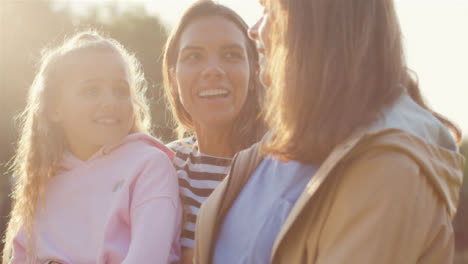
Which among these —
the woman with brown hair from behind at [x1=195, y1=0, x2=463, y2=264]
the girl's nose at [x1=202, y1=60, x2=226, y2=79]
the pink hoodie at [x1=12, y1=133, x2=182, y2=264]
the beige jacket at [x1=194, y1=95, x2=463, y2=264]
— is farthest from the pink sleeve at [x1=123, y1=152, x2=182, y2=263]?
the beige jacket at [x1=194, y1=95, x2=463, y2=264]

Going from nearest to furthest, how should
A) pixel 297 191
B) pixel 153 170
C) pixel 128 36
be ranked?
pixel 297 191 → pixel 153 170 → pixel 128 36

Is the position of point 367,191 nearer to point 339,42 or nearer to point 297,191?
point 297,191

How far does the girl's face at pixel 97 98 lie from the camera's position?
9.39ft

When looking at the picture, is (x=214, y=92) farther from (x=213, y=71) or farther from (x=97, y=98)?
(x=97, y=98)

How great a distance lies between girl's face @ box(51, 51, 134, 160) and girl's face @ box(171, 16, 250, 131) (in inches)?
12.4

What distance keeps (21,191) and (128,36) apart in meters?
12.4

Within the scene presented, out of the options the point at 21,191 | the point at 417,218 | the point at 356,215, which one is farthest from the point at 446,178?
the point at 21,191

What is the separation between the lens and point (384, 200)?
5.09ft

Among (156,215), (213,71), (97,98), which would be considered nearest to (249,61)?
(213,71)

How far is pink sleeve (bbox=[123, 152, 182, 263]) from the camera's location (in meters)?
2.46

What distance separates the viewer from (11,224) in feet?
10.1

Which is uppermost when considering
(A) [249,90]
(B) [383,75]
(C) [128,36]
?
(B) [383,75]

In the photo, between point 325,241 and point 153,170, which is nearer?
point 325,241

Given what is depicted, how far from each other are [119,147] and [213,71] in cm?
65
